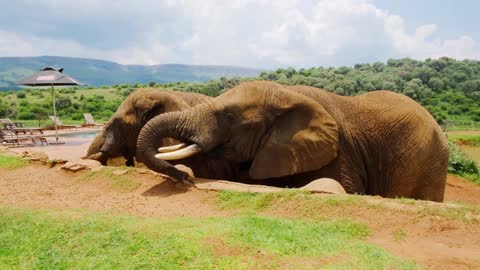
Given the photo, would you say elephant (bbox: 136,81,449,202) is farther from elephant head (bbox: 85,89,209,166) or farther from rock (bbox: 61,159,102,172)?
elephant head (bbox: 85,89,209,166)

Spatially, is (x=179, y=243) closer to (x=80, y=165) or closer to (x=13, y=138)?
(x=80, y=165)

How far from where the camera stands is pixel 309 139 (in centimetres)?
882

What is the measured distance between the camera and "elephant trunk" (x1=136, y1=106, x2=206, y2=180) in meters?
8.59

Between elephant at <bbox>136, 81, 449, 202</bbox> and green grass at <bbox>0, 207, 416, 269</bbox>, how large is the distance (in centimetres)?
234

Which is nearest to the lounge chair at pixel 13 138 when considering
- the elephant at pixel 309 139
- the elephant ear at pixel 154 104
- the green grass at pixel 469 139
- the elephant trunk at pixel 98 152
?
the elephant trunk at pixel 98 152

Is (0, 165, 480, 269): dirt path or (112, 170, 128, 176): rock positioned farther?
(112, 170, 128, 176): rock

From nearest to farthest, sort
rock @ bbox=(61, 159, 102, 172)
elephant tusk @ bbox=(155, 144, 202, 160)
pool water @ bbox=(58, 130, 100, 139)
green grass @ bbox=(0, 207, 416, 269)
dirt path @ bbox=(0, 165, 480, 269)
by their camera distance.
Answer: green grass @ bbox=(0, 207, 416, 269) < dirt path @ bbox=(0, 165, 480, 269) < elephant tusk @ bbox=(155, 144, 202, 160) < rock @ bbox=(61, 159, 102, 172) < pool water @ bbox=(58, 130, 100, 139)

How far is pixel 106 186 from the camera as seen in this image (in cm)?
947

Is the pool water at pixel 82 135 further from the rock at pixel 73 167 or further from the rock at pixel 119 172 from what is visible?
the rock at pixel 119 172

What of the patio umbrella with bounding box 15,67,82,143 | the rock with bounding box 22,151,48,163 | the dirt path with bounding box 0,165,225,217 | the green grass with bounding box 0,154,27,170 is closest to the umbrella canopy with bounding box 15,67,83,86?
the patio umbrella with bounding box 15,67,82,143

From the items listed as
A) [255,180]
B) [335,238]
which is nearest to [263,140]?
[255,180]

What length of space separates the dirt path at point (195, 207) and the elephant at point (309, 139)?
0.73 metres

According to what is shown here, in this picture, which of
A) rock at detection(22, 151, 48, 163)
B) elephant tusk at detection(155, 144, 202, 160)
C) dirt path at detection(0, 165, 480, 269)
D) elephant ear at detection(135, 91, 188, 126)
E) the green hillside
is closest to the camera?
dirt path at detection(0, 165, 480, 269)

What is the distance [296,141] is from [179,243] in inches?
158
